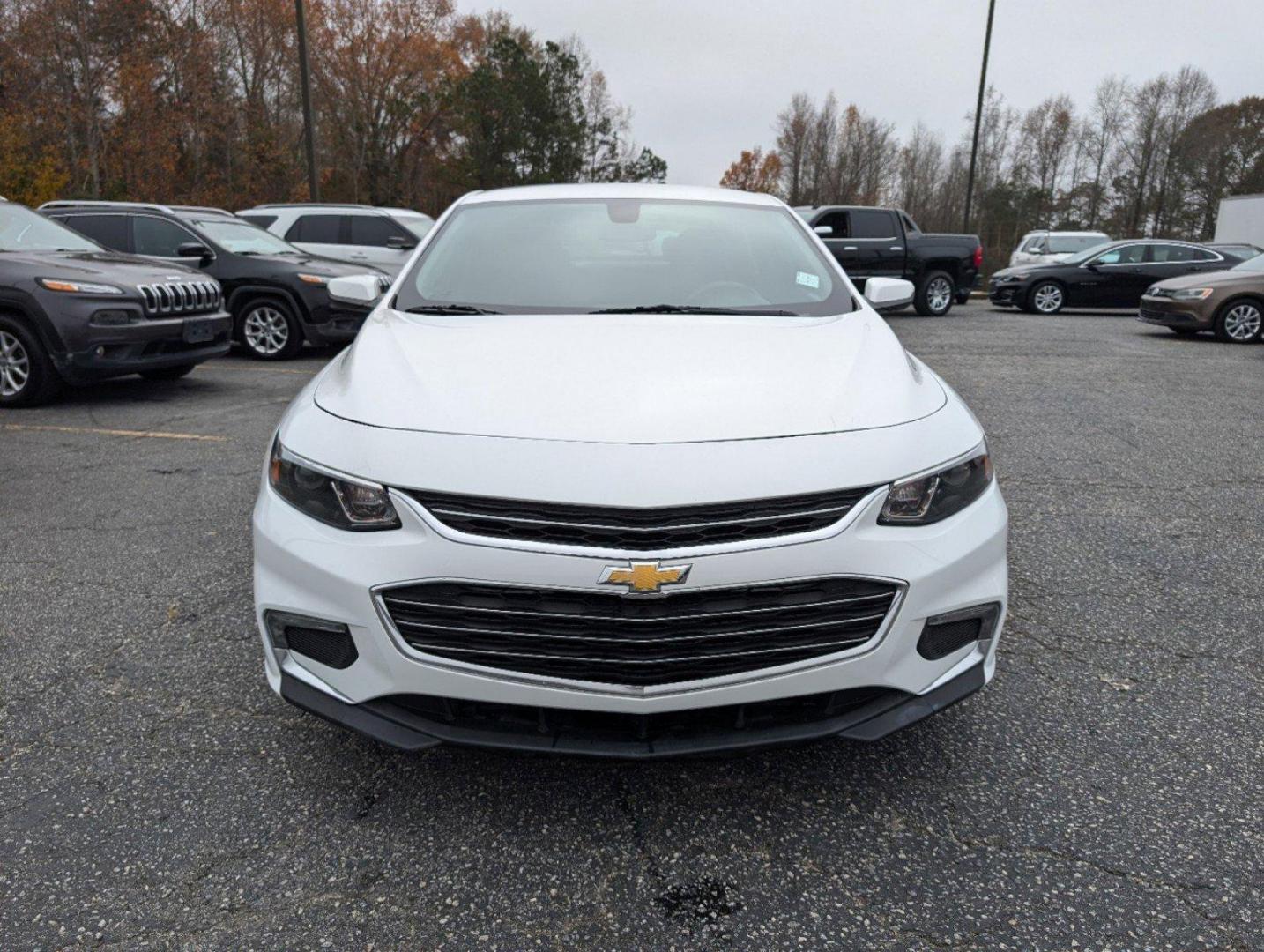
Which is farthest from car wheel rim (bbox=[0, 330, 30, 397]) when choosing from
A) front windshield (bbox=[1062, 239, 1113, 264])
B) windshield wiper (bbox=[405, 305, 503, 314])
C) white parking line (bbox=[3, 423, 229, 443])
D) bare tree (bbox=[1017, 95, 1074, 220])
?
bare tree (bbox=[1017, 95, 1074, 220])

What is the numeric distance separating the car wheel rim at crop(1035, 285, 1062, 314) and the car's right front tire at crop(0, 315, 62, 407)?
17.0m

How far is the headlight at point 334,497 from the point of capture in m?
2.07

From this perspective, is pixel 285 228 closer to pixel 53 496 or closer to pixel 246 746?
pixel 53 496

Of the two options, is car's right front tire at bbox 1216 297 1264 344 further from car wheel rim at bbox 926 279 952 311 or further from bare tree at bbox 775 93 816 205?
bare tree at bbox 775 93 816 205

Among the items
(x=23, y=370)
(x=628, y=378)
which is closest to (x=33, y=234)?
(x=23, y=370)

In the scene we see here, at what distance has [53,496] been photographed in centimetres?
496

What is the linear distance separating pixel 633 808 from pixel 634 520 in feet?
2.74

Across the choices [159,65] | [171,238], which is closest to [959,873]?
[171,238]

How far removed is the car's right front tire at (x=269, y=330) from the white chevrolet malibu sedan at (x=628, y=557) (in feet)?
27.1

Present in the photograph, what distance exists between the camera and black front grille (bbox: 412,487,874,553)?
6.31ft

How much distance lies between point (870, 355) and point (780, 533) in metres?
0.92

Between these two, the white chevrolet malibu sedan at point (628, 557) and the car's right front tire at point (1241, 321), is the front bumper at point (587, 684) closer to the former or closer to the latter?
the white chevrolet malibu sedan at point (628, 557)

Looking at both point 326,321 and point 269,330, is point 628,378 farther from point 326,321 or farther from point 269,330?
point 269,330

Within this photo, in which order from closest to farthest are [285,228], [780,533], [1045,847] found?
[780,533]
[1045,847]
[285,228]
